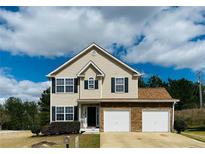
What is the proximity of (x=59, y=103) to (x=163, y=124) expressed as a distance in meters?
9.94

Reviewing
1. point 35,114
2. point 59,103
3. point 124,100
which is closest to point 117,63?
point 124,100

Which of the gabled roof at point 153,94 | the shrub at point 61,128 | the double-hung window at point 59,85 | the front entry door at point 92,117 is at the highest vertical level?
the double-hung window at point 59,85

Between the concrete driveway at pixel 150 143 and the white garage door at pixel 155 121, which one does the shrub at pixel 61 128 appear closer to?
the white garage door at pixel 155 121

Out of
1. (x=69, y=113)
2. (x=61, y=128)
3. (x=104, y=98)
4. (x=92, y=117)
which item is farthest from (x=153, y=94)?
(x=61, y=128)

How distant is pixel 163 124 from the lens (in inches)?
1427

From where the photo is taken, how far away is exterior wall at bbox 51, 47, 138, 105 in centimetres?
3706

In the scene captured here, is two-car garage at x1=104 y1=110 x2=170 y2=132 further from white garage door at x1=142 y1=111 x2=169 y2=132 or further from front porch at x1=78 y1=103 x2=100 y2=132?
front porch at x1=78 y1=103 x2=100 y2=132

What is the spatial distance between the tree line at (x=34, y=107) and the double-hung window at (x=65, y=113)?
16.6 meters

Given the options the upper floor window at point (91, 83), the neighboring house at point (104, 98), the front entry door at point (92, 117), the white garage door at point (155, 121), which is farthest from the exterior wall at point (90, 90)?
the white garage door at point (155, 121)

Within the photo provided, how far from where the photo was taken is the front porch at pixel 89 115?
3671cm

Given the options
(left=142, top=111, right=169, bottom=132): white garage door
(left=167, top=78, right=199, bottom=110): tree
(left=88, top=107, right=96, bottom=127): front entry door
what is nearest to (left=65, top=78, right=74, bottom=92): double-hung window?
(left=88, top=107, right=96, bottom=127): front entry door

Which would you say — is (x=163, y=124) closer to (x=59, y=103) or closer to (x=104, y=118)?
(x=104, y=118)

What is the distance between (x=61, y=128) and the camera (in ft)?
110

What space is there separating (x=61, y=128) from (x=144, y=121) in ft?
25.6
